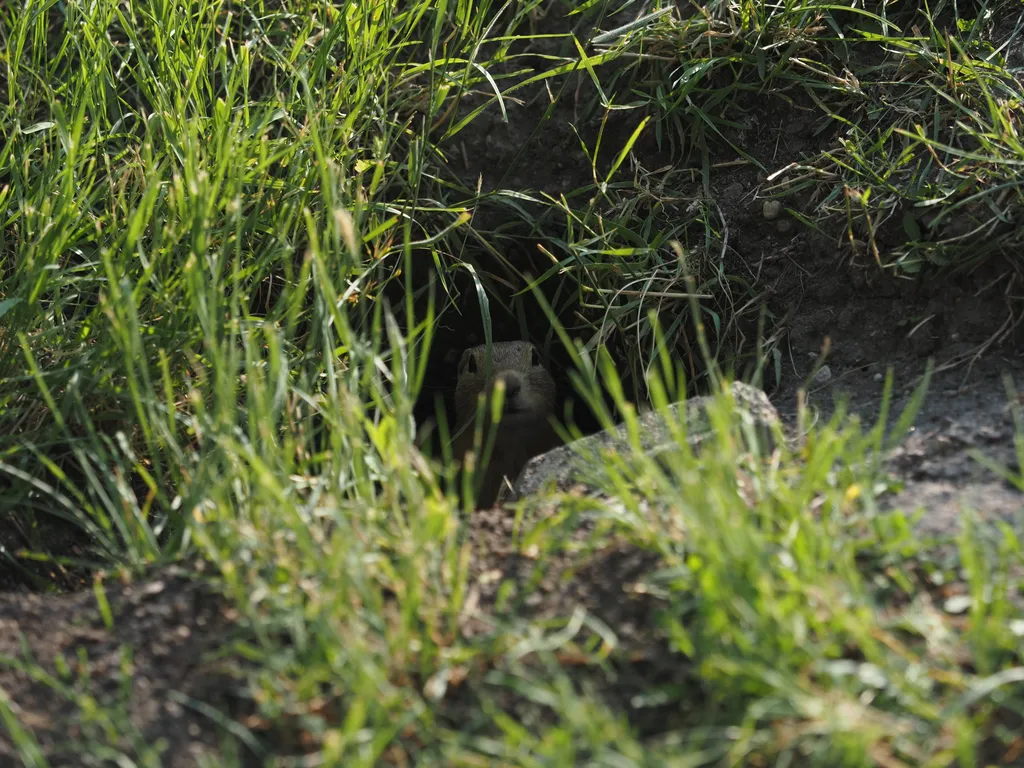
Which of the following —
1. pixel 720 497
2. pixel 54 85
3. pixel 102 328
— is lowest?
pixel 720 497

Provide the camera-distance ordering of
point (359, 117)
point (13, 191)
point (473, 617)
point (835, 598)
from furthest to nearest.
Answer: point (359, 117) < point (13, 191) < point (473, 617) < point (835, 598)

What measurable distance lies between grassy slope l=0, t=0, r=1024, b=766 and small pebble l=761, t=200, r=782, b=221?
0.31ft

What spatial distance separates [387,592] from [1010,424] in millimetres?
1336

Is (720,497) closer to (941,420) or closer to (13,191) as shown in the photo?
(941,420)

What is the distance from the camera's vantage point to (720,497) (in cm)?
167

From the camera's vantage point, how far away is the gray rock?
2.09 meters

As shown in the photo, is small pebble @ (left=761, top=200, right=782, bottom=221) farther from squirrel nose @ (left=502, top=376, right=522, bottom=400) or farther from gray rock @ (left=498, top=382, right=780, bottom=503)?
squirrel nose @ (left=502, top=376, right=522, bottom=400)

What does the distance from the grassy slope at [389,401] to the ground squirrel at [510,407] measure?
1.17 feet

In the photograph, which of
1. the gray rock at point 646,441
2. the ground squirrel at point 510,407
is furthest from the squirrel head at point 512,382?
the gray rock at point 646,441

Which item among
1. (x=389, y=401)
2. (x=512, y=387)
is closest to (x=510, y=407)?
(x=512, y=387)

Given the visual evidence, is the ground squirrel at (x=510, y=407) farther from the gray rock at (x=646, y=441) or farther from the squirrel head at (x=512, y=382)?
the gray rock at (x=646, y=441)

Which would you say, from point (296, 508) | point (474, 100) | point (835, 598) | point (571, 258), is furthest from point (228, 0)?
point (835, 598)

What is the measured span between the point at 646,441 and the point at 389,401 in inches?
22.9

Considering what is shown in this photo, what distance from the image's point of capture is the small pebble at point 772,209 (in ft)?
10.2
